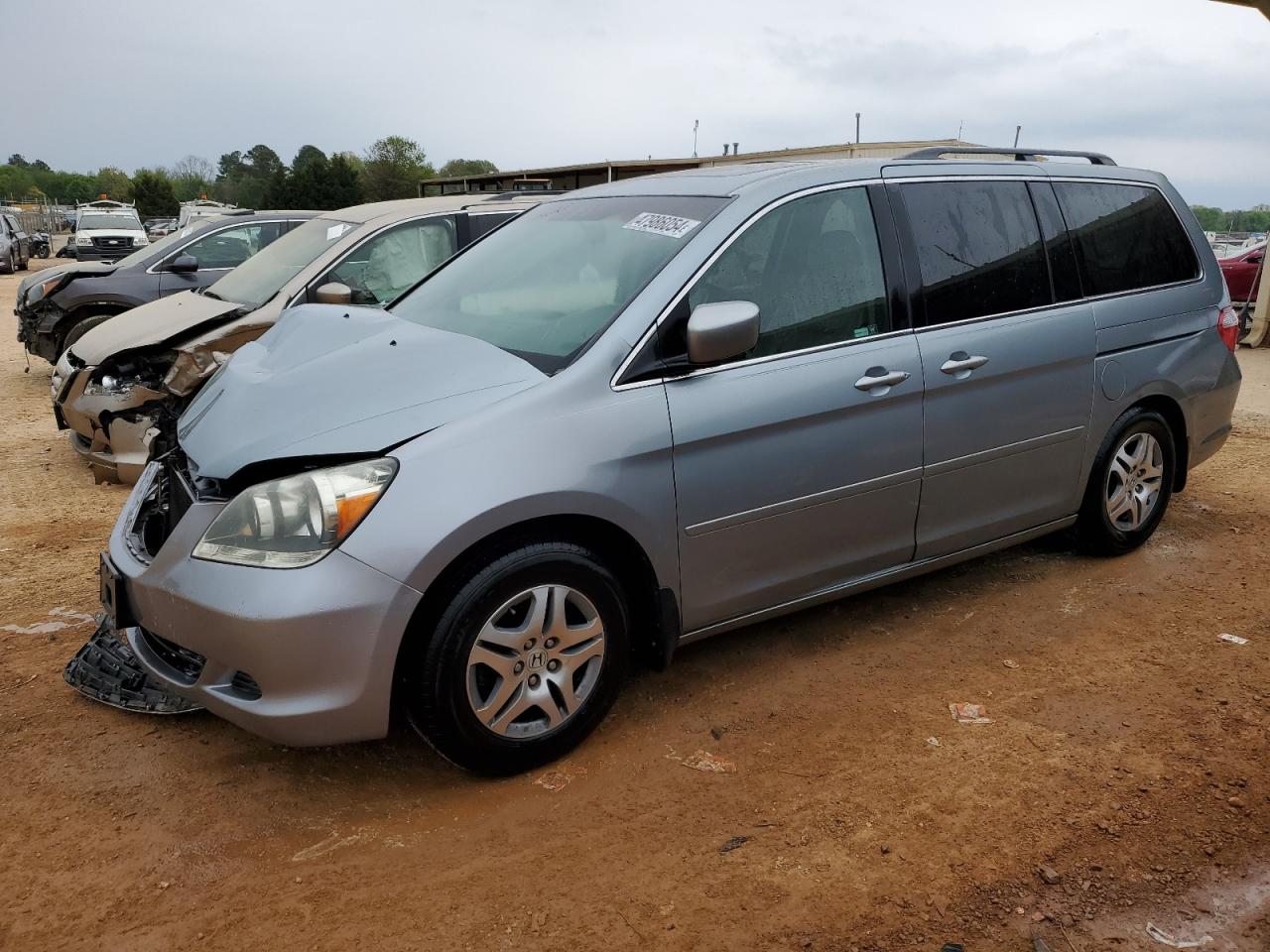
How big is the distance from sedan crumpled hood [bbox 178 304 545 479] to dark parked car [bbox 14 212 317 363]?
594cm

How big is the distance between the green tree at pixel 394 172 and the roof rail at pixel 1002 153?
35.5 meters

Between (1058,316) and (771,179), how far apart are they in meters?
1.49

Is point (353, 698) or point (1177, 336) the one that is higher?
point (1177, 336)

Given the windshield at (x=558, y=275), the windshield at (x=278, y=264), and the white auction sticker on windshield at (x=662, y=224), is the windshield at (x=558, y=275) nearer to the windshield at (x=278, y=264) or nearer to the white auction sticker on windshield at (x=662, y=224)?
the white auction sticker on windshield at (x=662, y=224)

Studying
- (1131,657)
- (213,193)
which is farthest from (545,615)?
(213,193)

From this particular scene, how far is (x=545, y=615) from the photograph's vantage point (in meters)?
3.01

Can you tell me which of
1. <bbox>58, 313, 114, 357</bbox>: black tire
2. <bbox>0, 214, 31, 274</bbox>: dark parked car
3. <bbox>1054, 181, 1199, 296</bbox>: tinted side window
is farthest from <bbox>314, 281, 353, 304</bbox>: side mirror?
<bbox>0, 214, 31, 274</bbox>: dark parked car

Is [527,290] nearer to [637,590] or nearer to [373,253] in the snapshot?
[637,590]

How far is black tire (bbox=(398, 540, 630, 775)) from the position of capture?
2.84m

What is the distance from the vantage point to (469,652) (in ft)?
9.45

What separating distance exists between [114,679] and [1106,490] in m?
4.29

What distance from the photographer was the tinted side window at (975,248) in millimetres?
3920

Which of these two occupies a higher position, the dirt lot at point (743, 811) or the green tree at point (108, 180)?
the green tree at point (108, 180)

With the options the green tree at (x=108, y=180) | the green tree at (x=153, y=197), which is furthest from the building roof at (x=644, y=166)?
the green tree at (x=108, y=180)
